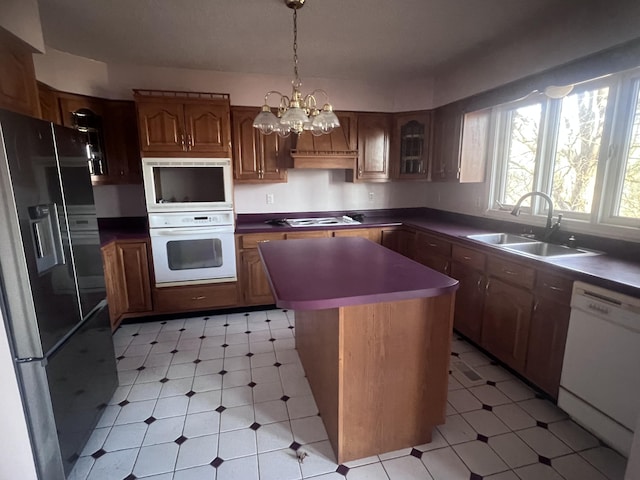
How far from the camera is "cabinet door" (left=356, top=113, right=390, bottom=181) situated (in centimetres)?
366

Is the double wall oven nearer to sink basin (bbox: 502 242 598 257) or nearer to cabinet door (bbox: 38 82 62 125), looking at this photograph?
cabinet door (bbox: 38 82 62 125)

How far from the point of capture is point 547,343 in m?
1.96

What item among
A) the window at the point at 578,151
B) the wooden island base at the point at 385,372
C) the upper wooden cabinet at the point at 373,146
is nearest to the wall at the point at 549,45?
the window at the point at 578,151

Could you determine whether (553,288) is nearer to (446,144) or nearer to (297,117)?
(297,117)

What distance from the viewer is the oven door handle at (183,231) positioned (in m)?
3.01

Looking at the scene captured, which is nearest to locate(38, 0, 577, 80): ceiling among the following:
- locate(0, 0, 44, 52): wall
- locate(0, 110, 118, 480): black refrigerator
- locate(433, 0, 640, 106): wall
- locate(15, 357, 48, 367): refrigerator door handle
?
locate(433, 0, 640, 106): wall

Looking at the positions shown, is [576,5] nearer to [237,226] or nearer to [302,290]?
[302,290]

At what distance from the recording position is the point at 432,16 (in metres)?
2.17

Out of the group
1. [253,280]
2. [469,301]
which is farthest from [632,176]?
[253,280]

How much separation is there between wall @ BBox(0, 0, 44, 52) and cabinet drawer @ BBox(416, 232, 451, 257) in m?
→ 3.10

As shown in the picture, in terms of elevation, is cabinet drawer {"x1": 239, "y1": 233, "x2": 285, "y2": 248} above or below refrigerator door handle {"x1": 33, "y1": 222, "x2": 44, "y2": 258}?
below

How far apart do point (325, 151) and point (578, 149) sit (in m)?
2.14

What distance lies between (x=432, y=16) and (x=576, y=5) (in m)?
0.87

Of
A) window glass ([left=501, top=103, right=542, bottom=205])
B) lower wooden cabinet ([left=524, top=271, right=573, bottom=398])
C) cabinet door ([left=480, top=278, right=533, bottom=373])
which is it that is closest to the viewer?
lower wooden cabinet ([left=524, top=271, right=573, bottom=398])
